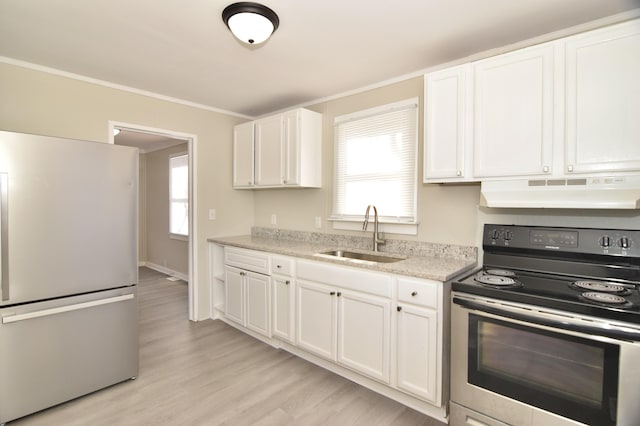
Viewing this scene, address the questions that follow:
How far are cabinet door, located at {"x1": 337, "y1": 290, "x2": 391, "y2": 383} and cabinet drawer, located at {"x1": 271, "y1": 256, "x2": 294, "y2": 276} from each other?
1.78ft

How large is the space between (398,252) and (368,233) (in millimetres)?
343

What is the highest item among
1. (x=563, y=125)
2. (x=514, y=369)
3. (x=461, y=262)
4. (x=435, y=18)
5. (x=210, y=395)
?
(x=435, y=18)

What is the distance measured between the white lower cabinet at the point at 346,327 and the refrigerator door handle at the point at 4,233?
1861 millimetres

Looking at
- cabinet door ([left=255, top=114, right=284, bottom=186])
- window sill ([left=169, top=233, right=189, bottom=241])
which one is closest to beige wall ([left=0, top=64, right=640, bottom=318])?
cabinet door ([left=255, top=114, right=284, bottom=186])

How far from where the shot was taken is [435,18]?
185 centimetres

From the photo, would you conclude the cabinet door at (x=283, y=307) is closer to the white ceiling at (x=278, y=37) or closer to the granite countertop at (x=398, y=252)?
the granite countertop at (x=398, y=252)

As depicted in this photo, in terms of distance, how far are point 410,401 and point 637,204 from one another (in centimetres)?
170

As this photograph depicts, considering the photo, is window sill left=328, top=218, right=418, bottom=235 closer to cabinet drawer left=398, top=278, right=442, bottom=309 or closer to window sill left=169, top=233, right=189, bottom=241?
cabinet drawer left=398, top=278, right=442, bottom=309

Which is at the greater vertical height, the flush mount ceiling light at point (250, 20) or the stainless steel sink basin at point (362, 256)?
the flush mount ceiling light at point (250, 20)

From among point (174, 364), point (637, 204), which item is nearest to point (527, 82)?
point (637, 204)

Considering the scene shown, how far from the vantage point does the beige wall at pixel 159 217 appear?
5.63 m

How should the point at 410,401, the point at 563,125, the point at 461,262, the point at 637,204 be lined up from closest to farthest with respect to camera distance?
the point at 637,204
the point at 563,125
the point at 410,401
the point at 461,262

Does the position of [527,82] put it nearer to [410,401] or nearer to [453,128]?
[453,128]

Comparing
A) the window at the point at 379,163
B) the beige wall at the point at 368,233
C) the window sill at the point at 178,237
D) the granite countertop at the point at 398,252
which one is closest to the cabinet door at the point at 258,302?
the granite countertop at the point at 398,252
